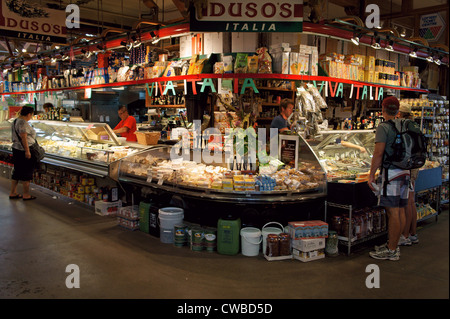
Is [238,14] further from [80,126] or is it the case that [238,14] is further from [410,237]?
[80,126]

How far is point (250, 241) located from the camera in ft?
15.4

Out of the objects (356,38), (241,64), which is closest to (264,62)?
(241,64)

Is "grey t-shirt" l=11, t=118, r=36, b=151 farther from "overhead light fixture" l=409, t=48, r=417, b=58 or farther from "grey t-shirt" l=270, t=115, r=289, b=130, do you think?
"overhead light fixture" l=409, t=48, r=417, b=58

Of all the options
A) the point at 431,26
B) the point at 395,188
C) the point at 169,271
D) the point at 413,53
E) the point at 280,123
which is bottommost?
the point at 169,271

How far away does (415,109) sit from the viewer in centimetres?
797

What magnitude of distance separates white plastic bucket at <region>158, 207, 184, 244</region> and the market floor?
0.13 metres

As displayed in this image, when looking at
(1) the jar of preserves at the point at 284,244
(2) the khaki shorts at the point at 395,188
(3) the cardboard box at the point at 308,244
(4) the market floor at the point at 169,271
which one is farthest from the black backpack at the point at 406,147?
(1) the jar of preserves at the point at 284,244

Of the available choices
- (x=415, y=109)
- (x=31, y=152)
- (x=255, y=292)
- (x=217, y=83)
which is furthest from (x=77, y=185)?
(x=415, y=109)

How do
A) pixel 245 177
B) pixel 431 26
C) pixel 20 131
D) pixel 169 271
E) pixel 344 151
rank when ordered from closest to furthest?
pixel 169 271, pixel 245 177, pixel 344 151, pixel 20 131, pixel 431 26

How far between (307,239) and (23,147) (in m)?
5.91

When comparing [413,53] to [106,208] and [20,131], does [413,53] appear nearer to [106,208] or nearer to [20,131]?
[106,208]

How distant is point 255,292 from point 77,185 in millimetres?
4943

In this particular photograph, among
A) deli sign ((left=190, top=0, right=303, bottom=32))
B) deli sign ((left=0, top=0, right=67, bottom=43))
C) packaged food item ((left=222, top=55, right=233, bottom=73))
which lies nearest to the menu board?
packaged food item ((left=222, top=55, right=233, bottom=73))

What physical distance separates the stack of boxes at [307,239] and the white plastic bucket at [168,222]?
4.94 ft
